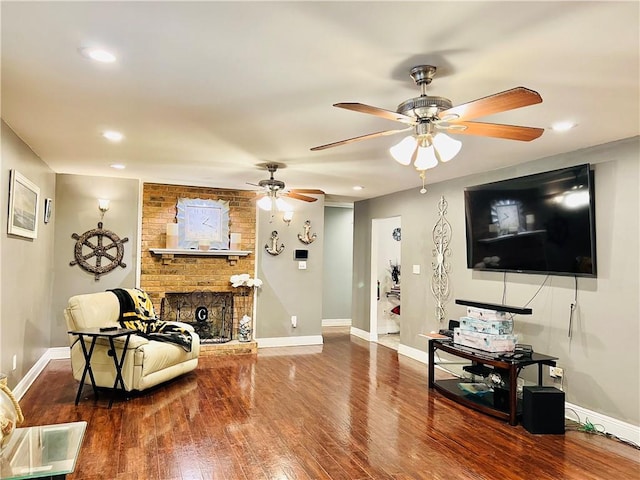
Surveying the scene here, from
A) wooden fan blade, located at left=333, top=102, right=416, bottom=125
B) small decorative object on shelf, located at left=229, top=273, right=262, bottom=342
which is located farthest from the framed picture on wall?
wooden fan blade, located at left=333, top=102, right=416, bottom=125

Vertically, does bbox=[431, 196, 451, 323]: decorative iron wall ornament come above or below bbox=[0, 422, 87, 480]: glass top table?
above

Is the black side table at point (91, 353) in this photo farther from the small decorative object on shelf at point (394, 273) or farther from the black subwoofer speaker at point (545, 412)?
the small decorative object on shelf at point (394, 273)

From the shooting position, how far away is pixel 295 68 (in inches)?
90.6

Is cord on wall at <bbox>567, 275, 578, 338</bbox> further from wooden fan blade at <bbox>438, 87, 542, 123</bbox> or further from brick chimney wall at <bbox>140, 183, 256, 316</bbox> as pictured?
brick chimney wall at <bbox>140, 183, 256, 316</bbox>

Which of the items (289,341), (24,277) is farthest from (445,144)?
(289,341)

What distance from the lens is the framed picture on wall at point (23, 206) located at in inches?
139

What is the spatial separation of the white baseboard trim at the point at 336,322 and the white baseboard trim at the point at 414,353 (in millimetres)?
2558

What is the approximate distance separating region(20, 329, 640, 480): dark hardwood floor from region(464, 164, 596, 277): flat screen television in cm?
144

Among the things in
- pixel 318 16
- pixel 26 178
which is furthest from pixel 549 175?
pixel 26 178

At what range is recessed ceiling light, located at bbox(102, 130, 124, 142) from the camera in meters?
3.59

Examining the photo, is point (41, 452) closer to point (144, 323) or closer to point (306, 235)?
point (144, 323)

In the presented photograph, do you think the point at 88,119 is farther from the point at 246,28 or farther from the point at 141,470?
the point at 141,470

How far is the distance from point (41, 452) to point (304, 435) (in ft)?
5.94

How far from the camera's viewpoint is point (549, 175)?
3.94 metres
